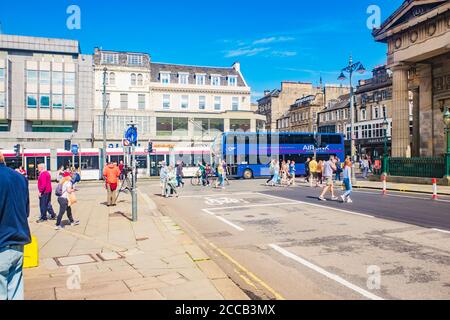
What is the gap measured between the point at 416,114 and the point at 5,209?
107 ft

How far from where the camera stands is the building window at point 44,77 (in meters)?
47.8

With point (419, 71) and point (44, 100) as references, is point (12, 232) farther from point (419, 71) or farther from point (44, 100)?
point (44, 100)

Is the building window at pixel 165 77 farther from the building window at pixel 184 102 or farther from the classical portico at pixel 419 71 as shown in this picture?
the classical portico at pixel 419 71

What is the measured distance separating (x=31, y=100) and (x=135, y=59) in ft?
49.2

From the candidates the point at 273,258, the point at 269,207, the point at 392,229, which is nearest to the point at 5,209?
the point at 273,258

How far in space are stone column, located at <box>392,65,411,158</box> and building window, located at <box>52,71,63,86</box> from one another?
40.6m

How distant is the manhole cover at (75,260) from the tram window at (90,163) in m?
29.4

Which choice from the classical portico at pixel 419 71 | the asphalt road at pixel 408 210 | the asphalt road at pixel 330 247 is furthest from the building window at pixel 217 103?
the asphalt road at pixel 330 247

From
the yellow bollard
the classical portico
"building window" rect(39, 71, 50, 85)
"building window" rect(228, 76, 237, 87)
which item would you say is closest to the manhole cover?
the yellow bollard

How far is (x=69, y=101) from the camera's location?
48875 millimetres

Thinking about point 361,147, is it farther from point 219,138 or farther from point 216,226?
point 216,226

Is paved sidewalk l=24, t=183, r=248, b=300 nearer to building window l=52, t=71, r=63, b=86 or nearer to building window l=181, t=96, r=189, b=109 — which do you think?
building window l=52, t=71, r=63, b=86

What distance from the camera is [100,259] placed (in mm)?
6633

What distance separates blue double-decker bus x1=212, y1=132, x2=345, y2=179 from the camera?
102 ft
